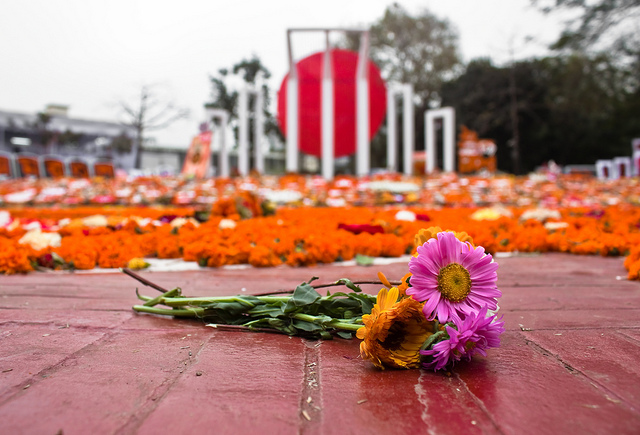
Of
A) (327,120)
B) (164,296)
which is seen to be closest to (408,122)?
(327,120)

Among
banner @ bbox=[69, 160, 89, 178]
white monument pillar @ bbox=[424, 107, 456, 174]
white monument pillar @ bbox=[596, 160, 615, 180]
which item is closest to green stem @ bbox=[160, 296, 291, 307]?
white monument pillar @ bbox=[424, 107, 456, 174]

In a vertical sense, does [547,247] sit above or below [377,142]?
below

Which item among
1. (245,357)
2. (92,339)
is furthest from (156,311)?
(245,357)

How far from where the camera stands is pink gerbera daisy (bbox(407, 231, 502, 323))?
32.1 inches

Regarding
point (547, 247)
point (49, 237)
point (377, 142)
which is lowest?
point (547, 247)

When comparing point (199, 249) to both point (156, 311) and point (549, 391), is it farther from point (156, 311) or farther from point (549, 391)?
point (549, 391)

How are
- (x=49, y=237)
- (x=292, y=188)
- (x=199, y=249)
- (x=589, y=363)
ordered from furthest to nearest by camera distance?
(x=292, y=188), (x=49, y=237), (x=199, y=249), (x=589, y=363)

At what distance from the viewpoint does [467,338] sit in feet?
2.50

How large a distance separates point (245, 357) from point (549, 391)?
57cm

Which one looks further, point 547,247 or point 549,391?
point 547,247

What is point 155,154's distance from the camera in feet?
111

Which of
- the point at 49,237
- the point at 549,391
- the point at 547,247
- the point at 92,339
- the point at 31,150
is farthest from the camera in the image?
the point at 31,150

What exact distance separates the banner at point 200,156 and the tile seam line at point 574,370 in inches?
405

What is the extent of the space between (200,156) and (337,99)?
3.73 meters
